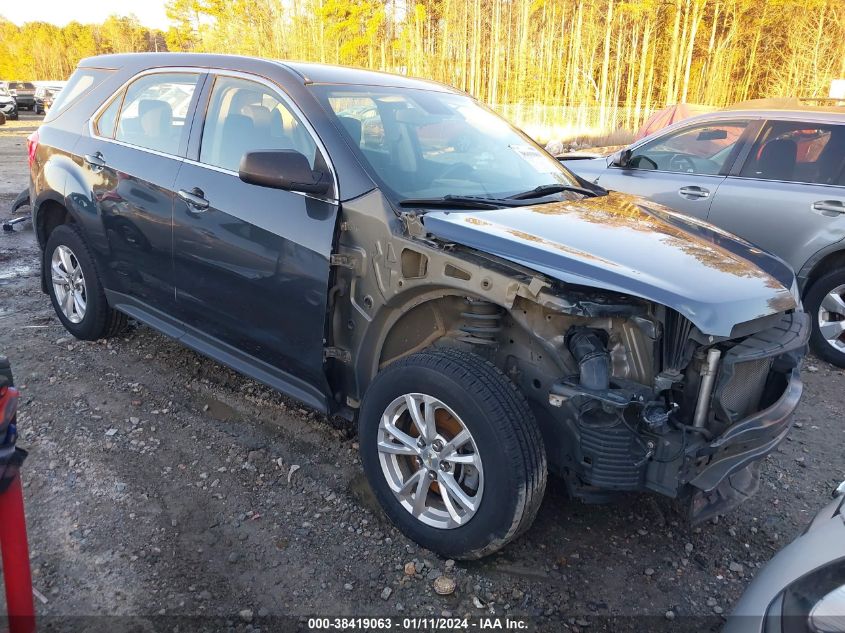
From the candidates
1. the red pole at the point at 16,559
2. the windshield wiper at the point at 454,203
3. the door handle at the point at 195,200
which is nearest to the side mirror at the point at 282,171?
the windshield wiper at the point at 454,203

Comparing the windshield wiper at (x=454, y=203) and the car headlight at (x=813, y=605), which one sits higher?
the windshield wiper at (x=454, y=203)

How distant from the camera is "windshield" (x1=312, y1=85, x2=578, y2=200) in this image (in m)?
3.01

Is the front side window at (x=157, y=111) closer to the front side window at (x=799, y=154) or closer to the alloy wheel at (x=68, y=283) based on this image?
the alloy wheel at (x=68, y=283)

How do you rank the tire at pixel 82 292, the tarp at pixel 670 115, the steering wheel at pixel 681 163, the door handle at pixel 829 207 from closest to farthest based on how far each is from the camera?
the tire at pixel 82 292, the door handle at pixel 829 207, the steering wheel at pixel 681 163, the tarp at pixel 670 115

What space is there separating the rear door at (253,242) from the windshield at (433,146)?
25 cm

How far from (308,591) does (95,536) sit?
985 mm

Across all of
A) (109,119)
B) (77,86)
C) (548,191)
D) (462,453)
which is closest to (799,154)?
(548,191)

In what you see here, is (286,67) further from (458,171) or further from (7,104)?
(7,104)

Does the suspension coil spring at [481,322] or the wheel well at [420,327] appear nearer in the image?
the suspension coil spring at [481,322]

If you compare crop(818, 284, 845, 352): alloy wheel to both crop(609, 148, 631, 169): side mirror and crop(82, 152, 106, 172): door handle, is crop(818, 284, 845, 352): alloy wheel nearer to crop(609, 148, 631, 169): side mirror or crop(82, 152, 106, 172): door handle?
crop(609, 148, 631, 169): side mirror

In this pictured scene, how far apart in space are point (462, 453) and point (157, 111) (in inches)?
112

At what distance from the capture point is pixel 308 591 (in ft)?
8.07

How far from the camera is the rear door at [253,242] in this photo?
2928 millimetres

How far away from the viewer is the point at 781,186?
5.11 m
